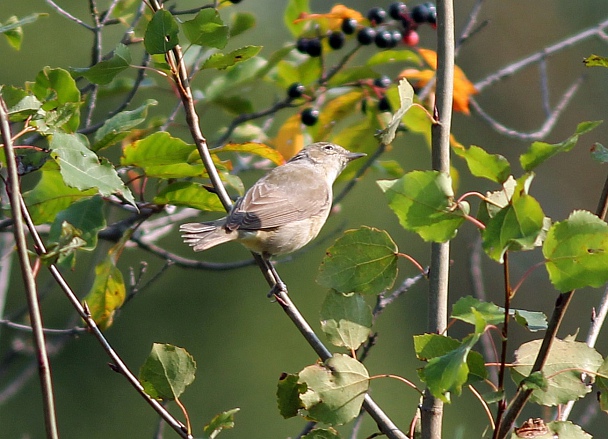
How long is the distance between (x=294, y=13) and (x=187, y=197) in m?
1.71

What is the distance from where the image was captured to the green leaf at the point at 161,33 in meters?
1.88

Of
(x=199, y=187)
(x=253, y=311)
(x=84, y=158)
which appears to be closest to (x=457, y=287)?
(x=253, y=311)

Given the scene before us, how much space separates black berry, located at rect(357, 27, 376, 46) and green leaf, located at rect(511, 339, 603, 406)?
263cm

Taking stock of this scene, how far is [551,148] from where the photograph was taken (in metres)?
1.28

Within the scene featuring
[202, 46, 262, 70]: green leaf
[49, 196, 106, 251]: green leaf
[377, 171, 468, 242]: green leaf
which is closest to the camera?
[377, 171, 468, 242]: green leaf

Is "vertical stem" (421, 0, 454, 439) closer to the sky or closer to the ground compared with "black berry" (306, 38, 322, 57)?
closer to the sky

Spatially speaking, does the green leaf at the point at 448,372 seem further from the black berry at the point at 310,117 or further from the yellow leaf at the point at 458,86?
the black berry at the point at 310,117

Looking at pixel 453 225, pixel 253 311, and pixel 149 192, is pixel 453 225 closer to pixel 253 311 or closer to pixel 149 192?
pixel 149 192

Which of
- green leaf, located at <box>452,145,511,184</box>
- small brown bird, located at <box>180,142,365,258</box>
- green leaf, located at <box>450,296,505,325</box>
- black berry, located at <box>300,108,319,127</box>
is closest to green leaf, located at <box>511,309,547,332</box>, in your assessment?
green leaf, located at <box>450,296,505,325</box>

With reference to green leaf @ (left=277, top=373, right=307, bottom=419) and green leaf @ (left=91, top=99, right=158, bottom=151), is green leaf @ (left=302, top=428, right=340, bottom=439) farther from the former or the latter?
green leaf @ (left=91, top=99, right=158, bottom=151)

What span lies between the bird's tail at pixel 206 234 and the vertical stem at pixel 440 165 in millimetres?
1749

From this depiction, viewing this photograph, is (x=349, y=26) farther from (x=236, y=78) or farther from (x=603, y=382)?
(x=603, y=382)

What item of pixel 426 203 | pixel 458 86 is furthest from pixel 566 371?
pixel 458 86

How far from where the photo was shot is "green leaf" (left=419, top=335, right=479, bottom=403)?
1.30 m
